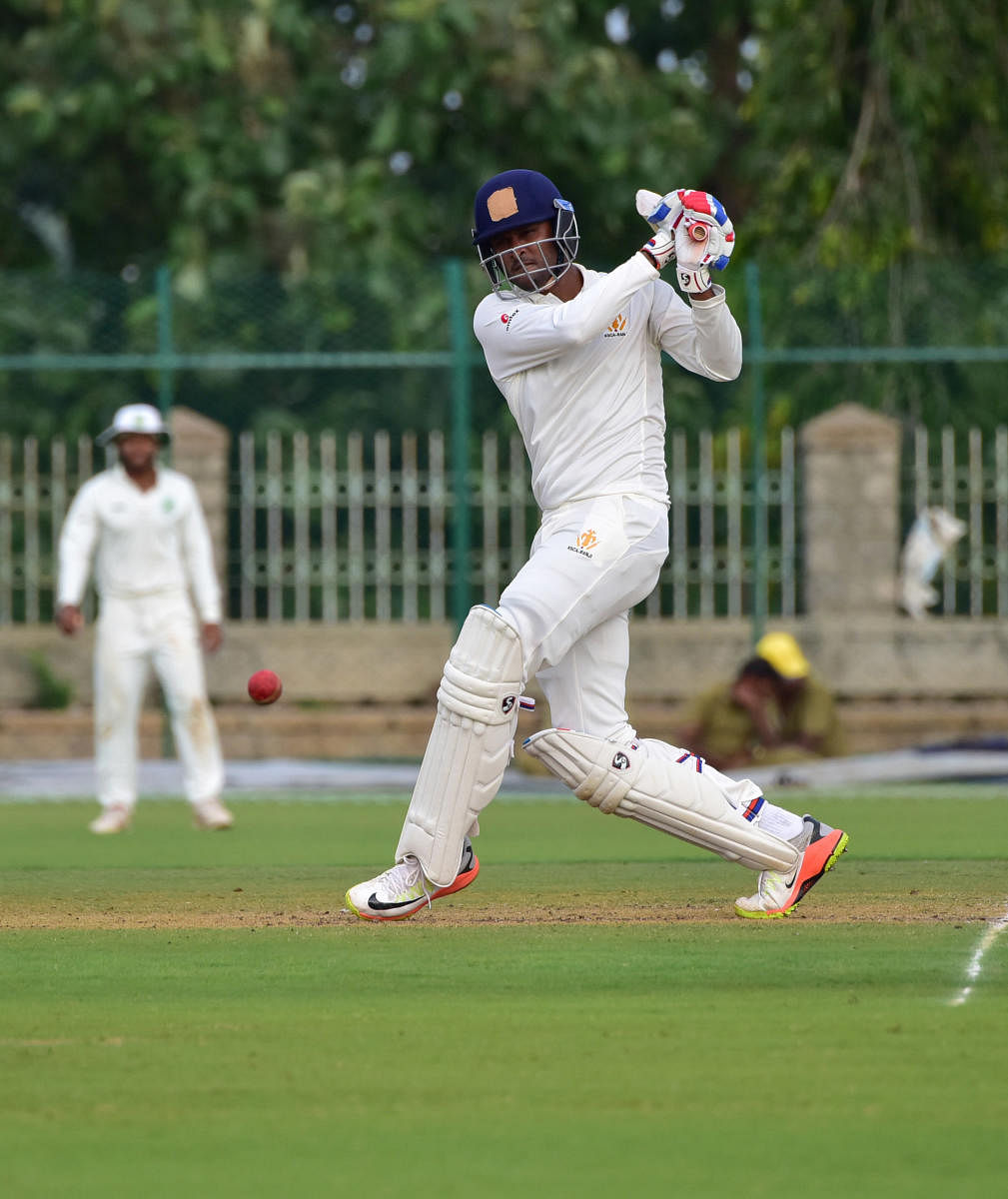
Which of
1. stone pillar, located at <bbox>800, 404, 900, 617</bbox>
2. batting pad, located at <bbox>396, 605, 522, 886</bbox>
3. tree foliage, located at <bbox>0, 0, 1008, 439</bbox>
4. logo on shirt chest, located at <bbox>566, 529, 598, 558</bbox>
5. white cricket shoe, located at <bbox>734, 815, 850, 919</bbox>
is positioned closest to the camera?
batting pad, located at <bbox>396, 605, 522, 886</bbox>

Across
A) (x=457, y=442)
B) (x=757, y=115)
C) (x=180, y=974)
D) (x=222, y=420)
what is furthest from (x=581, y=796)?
(x=757, y=115)

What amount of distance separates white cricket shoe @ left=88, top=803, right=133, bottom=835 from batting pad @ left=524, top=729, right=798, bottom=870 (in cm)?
489

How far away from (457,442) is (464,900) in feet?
24.6

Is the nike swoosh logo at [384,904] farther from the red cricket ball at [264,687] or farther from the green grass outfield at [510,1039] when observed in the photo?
the red cricket ball at [264,687]

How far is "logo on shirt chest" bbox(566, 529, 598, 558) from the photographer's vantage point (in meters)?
6.17

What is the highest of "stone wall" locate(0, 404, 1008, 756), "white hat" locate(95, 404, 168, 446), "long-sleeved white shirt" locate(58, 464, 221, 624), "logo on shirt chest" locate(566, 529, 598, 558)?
"white hat" locate(95, 404, 168, 446)

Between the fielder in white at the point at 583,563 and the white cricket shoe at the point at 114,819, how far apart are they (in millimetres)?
4472

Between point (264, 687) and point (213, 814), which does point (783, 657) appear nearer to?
point (213, 814)

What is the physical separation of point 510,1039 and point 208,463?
10542 mm

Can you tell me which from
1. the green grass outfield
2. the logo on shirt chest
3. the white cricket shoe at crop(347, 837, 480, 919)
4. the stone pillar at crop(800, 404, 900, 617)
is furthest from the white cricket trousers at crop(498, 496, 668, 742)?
the stone pillar at crop(800, 404, 900, 617)

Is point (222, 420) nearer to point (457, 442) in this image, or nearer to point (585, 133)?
point (457, 442)

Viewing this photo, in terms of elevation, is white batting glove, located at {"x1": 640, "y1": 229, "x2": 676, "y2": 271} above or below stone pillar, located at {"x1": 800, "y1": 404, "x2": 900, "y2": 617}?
above

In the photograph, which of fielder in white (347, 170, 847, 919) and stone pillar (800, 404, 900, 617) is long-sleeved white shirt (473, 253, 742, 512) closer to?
fielder in white (347, 170, 847, 919)

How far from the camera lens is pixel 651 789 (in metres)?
6.15
